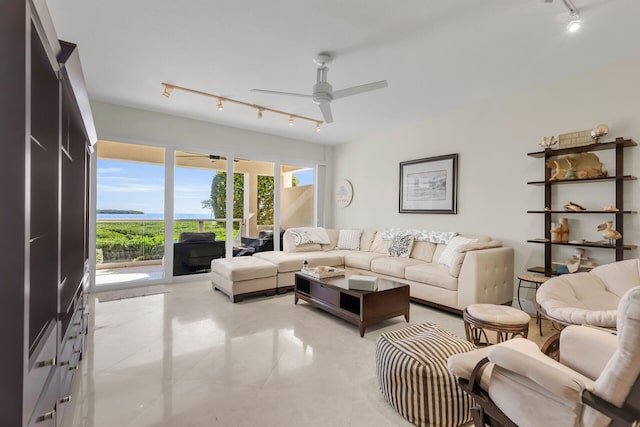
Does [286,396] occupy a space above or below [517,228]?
below

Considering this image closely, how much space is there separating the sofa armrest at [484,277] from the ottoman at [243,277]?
7.97 feet

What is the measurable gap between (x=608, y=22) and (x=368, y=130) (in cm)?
354

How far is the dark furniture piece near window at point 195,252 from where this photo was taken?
5070 millimetres

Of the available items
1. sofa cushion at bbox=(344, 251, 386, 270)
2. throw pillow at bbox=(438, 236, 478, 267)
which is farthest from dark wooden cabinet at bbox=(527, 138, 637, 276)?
sofa cushion at bbox=(344, 251, 386, 270)

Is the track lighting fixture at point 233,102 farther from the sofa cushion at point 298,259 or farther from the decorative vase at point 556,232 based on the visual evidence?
the decorative vase at point 556,232

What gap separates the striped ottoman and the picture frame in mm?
3044

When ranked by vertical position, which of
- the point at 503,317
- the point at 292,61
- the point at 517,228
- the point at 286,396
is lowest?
the point at 286,396

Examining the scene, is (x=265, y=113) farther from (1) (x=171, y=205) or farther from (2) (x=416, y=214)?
(2) (x=416, y=214)

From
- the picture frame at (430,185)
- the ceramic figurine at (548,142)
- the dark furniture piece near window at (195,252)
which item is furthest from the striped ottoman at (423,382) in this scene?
the dark furniture piece near window at (195,252)

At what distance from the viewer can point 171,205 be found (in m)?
5.00

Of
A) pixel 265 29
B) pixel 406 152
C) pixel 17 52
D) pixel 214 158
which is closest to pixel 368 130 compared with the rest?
pixel 406 152

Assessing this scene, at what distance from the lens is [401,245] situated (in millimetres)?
4852

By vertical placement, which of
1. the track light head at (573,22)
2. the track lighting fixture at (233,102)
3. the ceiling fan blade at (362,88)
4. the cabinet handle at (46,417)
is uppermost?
the track lighting fixture at (233,102)

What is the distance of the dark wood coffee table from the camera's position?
303 centimetres
